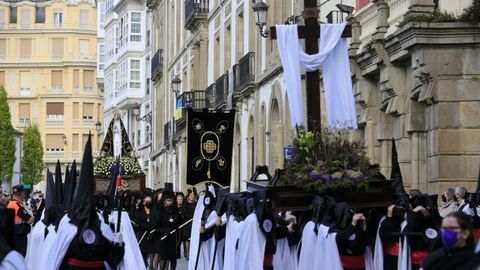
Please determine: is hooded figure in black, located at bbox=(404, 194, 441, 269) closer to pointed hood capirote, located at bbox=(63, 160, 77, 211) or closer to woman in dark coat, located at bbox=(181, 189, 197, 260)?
pointed hood capirote, located at bbox=(63, 160, 77, 211)

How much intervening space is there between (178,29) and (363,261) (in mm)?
44598

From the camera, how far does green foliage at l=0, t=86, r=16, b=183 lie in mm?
93438

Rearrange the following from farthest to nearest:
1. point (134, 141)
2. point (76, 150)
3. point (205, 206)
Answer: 1. point (76, 150)
2. point (134, 141)
3. point (205, 206)

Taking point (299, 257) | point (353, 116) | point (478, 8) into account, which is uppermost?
point (478, 8)

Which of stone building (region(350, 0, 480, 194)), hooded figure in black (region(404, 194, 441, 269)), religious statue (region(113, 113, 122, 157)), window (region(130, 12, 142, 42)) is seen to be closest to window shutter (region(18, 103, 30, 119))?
window (region(130, 12, 142, 42))

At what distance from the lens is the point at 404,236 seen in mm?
14055

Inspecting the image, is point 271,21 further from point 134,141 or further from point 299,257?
point 134,141

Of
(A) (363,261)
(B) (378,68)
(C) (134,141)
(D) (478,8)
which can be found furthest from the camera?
(C) (134,141)

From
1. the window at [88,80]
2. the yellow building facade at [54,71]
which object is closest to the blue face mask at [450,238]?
the yellow building facade at [54,71]

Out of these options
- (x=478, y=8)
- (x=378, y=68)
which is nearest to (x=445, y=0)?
(x=478, y=8)

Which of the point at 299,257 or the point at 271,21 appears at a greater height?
the point at 271,21

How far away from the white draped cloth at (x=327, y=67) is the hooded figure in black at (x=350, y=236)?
2114mm

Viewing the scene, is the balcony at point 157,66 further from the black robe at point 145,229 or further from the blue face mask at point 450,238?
the blue face mask at point 450,238

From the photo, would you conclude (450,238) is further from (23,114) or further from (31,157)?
(23,114)
